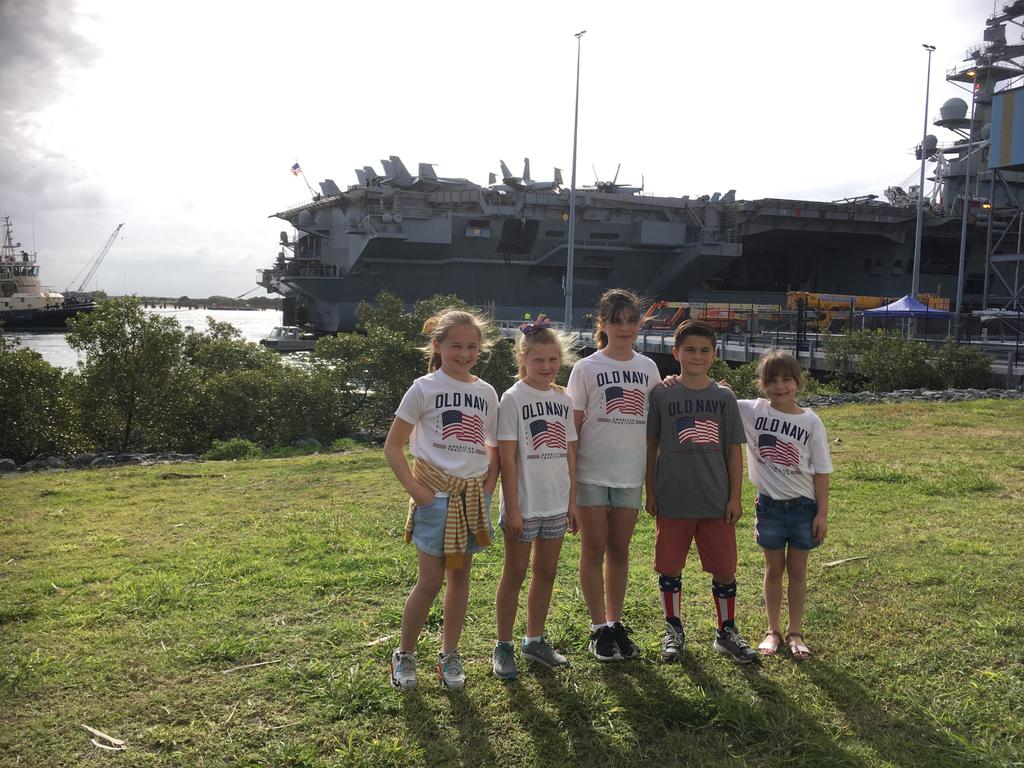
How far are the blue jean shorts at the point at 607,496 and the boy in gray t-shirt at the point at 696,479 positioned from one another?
5.2 inches

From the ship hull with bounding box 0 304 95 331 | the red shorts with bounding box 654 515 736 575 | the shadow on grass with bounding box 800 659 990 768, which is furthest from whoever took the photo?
the ship hull with bounding box 0 304 95 331

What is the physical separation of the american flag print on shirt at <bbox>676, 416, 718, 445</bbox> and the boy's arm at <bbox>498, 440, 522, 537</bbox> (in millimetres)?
868

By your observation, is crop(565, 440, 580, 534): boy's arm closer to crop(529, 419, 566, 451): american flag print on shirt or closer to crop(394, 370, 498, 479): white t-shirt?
crop(529, 419, 566, 451): american flag print on shirt

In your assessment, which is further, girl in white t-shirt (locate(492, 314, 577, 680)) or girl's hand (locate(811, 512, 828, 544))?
girl's hand (locate(811, 512, 828, 544))

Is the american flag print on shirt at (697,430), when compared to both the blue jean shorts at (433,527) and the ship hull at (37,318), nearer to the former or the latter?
the blue jean shorts at (433,527)

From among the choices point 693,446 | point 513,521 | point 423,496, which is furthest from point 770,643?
point 423,496

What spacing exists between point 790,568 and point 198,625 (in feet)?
10.6

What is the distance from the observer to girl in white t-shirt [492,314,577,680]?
11.8ft

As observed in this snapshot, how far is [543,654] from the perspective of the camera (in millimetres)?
3770

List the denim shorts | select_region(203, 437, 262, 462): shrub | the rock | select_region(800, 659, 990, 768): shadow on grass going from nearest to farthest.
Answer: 1. select_region(800, 659, 990, 768): shadow on grass
2. the denim shorts
3. the rock
4. select_region(203, 437, 262, 462): shrub

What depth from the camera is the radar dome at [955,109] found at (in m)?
50.9

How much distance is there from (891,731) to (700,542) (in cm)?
116

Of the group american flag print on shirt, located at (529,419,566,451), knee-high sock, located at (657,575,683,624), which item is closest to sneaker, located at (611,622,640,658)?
knee-high sock, located at (657,575,683,624)

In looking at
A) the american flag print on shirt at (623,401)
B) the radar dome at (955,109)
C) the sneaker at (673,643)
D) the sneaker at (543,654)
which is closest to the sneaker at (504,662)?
the sneaker at (543,654)
